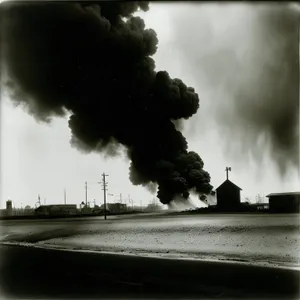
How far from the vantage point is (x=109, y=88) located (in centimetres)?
2631

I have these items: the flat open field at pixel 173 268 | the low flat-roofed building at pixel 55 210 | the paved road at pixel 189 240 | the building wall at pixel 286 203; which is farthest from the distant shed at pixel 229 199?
the low flat-roofed building at pixel 55 210

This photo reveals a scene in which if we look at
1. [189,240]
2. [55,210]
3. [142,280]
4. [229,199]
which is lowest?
[55,210]

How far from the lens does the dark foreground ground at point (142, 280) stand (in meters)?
9.11

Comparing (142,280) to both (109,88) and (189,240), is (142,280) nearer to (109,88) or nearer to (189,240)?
(189,240)

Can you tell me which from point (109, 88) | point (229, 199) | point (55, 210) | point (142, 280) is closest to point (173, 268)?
point (142, 280)

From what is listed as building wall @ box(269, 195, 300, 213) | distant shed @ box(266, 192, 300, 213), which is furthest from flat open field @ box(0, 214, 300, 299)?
building wall @ box(269, 195, 300, 213)

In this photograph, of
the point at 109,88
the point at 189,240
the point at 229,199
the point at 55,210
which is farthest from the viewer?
the point at 55,210

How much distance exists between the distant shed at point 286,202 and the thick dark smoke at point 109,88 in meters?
16.1

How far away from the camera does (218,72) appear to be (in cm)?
1802

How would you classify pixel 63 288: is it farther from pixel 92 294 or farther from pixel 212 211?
pixel 212 211

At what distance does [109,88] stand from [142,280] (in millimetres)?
17433

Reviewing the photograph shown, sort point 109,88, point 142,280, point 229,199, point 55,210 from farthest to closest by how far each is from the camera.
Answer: point 55,210 < point 229,199 < point 109,88 < point 142,280

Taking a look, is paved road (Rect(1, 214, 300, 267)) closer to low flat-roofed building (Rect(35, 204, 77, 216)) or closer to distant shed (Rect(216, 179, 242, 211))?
distant shed (Rect(216, 179, 242, 211))

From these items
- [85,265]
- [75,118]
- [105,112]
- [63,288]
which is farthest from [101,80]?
[63,288]
